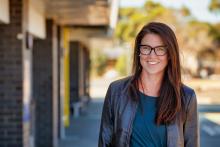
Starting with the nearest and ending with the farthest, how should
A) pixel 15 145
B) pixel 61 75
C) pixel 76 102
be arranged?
pixel 15 145 < pixel 61 75 < pixel 76 102

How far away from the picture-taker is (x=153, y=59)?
3.14m

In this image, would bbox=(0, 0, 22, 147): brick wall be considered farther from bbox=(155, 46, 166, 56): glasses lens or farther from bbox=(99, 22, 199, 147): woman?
bbox=(155, 46, 166, 56): glasses lens

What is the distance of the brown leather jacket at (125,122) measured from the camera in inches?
121

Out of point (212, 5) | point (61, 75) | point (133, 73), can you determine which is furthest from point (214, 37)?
point (133, 73)

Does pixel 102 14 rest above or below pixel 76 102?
above

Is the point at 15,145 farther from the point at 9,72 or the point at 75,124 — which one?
the point at 75,124

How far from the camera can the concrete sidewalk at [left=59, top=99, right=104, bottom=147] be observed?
526 inches

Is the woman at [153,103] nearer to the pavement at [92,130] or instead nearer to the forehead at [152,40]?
the forehead at [152,40]

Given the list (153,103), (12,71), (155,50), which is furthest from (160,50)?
(12,71)

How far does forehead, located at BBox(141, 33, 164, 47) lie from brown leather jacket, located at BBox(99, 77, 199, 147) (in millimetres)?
256

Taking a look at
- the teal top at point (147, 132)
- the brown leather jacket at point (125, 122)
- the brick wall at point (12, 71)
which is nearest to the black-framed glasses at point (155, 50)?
the brown leather jacket at point (125, 122)

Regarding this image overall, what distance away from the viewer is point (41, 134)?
11805 mm

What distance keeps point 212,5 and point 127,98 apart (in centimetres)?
6127

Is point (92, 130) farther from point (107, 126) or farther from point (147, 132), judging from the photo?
point (147, 132)
